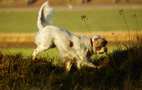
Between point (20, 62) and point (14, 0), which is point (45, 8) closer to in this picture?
point (20, 62)

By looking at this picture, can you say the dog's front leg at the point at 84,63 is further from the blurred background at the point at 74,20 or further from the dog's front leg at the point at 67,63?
the blurred background at the point at 74,20

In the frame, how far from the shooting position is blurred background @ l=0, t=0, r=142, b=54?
604 inches

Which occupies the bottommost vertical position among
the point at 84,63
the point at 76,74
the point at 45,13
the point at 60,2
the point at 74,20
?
the point at 76,74

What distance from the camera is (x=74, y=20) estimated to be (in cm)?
3003

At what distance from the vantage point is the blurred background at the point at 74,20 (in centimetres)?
1533

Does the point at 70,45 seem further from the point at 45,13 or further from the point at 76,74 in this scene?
the point at 45,13

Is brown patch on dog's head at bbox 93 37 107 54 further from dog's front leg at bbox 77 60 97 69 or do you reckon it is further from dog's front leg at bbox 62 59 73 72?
dog's front leg at bbox 62 59 73 72

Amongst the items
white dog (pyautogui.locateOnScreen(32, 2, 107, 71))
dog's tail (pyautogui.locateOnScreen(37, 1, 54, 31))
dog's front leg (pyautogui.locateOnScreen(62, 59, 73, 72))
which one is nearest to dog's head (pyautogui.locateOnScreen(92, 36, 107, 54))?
white dog (pyautogui.locateOnScreen(32, 2, 107, 71))

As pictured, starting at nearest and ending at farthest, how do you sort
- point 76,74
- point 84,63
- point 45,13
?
point 76,74 → point 84,63 → point 45,13

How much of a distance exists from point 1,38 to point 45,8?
10.1 meters

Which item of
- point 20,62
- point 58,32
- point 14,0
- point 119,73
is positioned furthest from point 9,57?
point 14,0

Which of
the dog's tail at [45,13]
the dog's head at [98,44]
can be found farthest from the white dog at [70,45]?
the dog's tail at [45,13]

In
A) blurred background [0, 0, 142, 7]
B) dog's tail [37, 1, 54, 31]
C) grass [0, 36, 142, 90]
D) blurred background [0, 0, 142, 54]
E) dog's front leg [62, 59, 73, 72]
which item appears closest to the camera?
grass [0, 36, 142, 90]

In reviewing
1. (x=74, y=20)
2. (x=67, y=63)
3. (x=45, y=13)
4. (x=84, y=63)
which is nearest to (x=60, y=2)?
(x=74, y=20)
